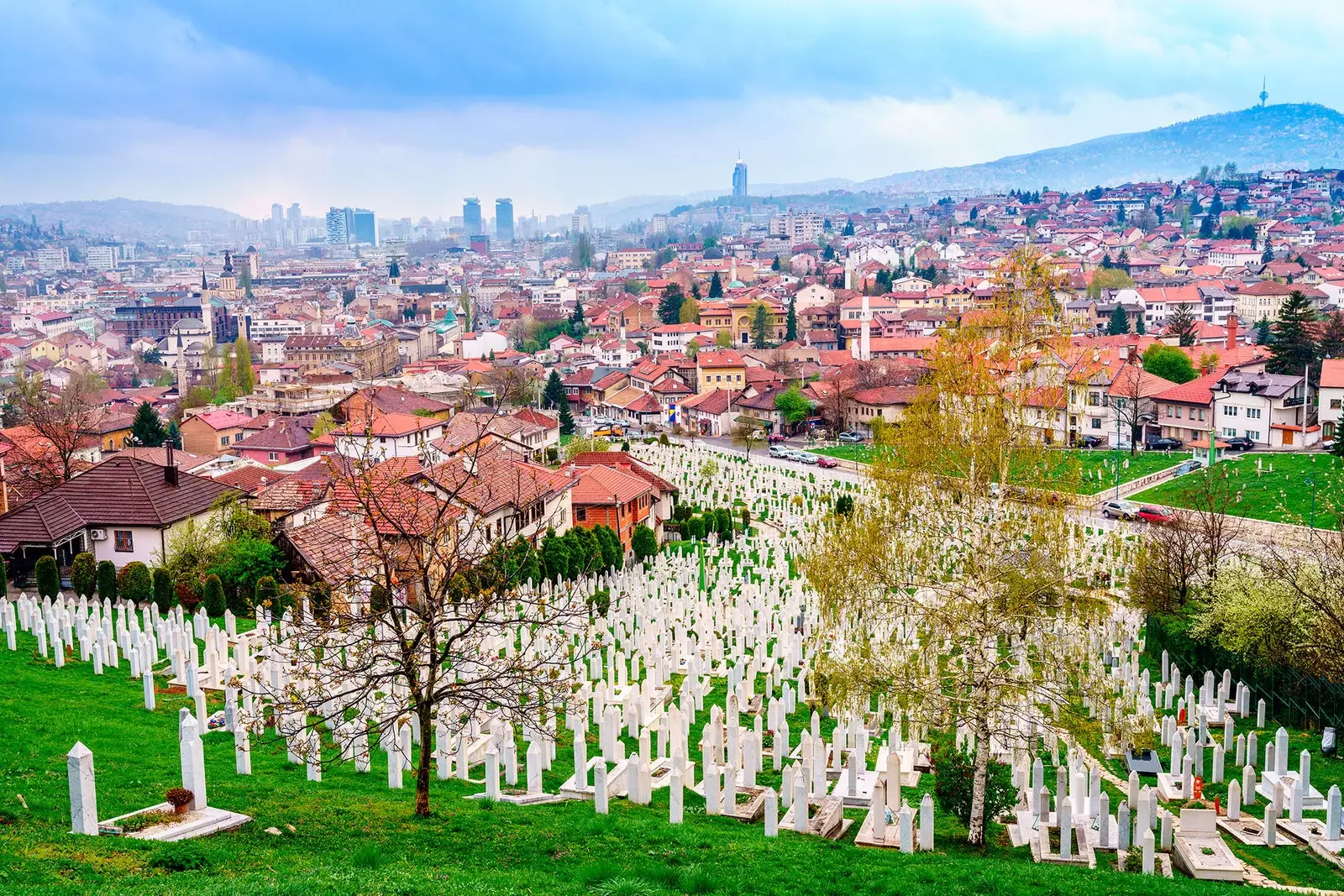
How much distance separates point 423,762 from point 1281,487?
39.0m

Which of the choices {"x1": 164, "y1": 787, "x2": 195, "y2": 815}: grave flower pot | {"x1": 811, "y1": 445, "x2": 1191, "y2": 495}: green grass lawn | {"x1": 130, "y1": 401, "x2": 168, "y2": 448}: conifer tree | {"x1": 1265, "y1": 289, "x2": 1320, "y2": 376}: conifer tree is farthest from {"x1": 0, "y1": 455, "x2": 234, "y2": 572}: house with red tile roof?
{"x1": 1265, "y1": 289, "x2": 1320, "y2": 376}: conifer tree

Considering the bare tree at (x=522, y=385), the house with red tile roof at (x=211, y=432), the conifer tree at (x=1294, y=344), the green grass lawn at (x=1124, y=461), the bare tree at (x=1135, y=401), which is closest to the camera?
the green grass lawn at (x=1124, y=461)

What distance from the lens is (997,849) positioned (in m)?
11.8

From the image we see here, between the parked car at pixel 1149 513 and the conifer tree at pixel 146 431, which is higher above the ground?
the conifer tree at pixel 146 431

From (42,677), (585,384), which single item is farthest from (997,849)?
(585,384)

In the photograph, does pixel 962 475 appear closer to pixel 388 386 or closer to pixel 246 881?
pixel 246 881

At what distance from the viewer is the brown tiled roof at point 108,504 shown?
24500 mm

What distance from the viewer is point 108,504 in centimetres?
2533

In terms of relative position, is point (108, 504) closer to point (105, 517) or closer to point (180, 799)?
point (105, 517)

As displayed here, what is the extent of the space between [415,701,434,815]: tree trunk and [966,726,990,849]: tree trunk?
534 cm

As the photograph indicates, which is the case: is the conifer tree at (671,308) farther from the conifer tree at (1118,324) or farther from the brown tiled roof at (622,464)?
the brown tiled roof at (622,464)

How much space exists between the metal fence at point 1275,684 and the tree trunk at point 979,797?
26.1 ft

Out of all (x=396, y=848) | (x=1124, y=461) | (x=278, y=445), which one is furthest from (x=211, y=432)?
(x=396, y=848)

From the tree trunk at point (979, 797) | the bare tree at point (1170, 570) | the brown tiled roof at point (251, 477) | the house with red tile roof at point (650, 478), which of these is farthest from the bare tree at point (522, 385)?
the tree trunk at point (979, 797)
